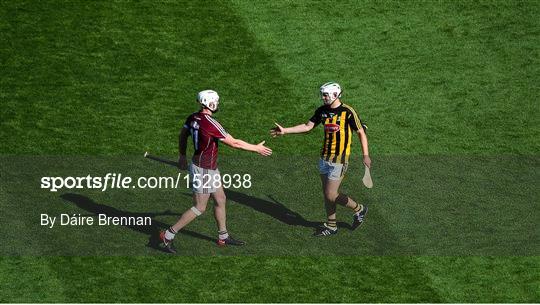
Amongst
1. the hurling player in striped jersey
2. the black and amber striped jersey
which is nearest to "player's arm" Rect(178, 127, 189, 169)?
the hurling player in striped jersey

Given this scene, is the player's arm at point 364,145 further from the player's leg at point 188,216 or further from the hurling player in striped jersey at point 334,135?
the player's leg at point 188,216

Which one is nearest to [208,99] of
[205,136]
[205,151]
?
[205,136]

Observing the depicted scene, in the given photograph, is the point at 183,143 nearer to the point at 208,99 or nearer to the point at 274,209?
the point at 208,99

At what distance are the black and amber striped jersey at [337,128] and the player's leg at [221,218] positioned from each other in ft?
6.61

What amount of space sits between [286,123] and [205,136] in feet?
19.5

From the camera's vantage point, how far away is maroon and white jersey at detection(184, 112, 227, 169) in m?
26.0

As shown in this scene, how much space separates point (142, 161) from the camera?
100 ft

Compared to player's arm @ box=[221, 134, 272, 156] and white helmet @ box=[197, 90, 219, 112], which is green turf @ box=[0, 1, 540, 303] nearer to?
player's arm @ box=[221, 134, 272, 156]

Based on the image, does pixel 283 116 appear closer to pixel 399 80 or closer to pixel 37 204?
pixel 399 80

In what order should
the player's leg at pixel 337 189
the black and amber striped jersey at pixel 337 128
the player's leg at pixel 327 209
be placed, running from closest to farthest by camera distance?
1. the black and amber striped jersey at pixel 337 128
2. the player's leg at pixel 337 189
3. the player's leg at pixel 327 209

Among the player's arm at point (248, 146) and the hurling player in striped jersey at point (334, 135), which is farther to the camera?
the hurling player in striped jersey at point (334, 135)

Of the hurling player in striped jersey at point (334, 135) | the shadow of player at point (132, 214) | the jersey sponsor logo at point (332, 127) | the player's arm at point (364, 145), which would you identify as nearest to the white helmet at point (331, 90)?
the hurling player in striped jersey at point (334, 135)

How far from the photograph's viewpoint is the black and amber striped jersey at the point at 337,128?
2691 cm

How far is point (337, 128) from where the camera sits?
2700 centimetres
